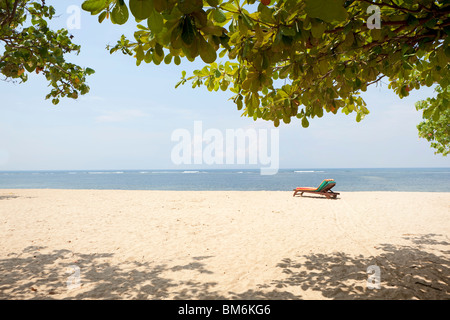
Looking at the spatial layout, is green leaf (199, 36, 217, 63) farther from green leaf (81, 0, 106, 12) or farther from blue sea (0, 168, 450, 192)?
blue sea (0, 168, 450, 192)

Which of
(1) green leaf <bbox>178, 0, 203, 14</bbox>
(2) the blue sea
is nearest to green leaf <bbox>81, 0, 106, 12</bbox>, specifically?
(1) green leaf <bbox>178, 0, 203, 14</bbox>

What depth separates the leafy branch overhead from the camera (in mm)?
1472

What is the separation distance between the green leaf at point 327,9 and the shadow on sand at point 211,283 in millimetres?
3741

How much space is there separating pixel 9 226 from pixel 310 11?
10445mm

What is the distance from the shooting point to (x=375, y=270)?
4828 mm

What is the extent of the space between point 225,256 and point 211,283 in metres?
1.35

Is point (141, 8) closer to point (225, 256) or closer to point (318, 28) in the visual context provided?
point (318, 28)

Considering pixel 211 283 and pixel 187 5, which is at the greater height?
pixel 187 5

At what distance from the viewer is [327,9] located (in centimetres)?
127

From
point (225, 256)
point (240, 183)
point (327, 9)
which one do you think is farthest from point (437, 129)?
point (240, 183)

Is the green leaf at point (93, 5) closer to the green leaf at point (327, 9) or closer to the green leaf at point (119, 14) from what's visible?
the green leaf at point (119, 14)
